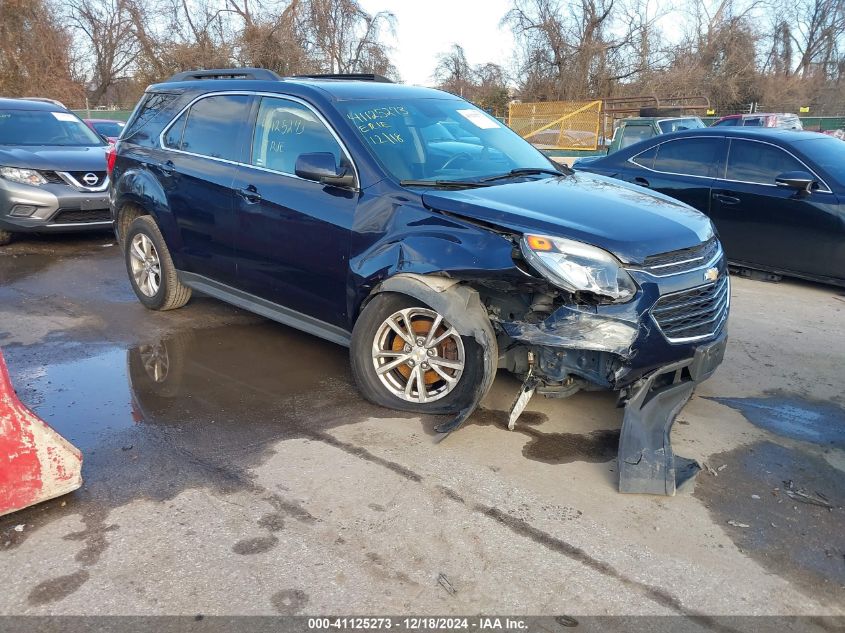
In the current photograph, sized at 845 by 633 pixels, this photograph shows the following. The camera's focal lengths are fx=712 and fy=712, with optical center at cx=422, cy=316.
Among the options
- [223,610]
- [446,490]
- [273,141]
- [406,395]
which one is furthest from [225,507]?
[273,141]

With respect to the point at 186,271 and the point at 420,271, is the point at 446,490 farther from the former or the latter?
the point at 186,271

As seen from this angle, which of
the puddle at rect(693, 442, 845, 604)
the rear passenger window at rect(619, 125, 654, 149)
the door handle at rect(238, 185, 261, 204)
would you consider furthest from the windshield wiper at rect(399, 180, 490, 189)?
the rear passenger window at rect(619, 125, 654, 149)

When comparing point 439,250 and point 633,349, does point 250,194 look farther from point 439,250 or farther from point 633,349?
point 633,349

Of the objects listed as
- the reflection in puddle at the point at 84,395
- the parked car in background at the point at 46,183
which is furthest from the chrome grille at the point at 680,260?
the parked car in background at the point at 46,183

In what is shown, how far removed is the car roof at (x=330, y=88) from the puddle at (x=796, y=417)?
2983mm

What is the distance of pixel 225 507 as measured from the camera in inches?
128

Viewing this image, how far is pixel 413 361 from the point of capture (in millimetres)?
4137

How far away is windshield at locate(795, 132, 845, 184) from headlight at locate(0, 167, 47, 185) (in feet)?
28.5

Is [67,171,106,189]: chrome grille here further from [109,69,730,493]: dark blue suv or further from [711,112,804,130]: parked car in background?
[711,112,804,130]: parked car in background

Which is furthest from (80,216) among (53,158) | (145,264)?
(145,264)

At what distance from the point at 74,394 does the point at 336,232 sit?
198 centimetres

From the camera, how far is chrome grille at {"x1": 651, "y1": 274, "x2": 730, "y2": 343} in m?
3.70

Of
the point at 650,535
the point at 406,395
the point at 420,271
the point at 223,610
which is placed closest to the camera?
the point at 223,610

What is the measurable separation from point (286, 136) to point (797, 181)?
4990 millimetres
